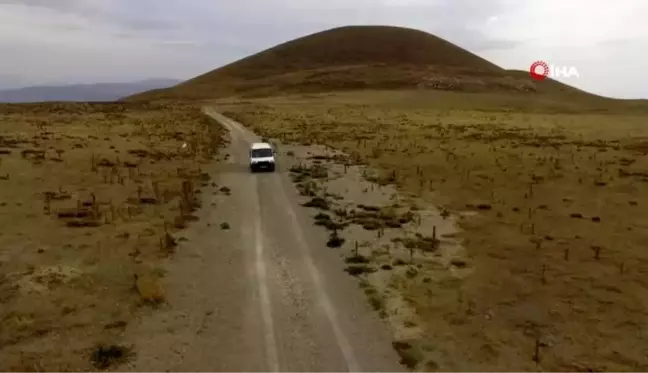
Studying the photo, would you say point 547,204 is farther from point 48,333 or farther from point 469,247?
point 48,333

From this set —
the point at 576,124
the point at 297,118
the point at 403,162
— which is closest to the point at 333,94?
the point at 297,118

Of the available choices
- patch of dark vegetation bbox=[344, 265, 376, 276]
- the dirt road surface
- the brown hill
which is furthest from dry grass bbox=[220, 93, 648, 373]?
the brown hill

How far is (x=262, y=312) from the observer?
550 inches

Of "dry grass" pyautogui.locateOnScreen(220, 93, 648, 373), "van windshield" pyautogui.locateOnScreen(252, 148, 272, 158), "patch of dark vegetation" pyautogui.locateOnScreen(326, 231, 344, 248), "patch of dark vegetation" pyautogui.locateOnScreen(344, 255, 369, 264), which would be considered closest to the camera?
"dry grass" pyautogui.locateOnScreen(220, 93, 648, 373)

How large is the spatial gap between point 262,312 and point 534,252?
10.1 m

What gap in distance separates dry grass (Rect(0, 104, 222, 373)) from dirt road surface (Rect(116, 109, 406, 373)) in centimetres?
91

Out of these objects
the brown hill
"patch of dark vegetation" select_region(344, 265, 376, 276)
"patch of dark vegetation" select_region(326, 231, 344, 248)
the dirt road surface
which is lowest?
the dirt road surface

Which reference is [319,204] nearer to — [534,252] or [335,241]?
[335,241]

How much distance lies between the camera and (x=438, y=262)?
18.2 metres

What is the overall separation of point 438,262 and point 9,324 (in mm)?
11943

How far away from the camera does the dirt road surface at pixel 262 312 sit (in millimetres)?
11633

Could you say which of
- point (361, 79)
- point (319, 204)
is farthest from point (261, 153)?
point (361, 79)

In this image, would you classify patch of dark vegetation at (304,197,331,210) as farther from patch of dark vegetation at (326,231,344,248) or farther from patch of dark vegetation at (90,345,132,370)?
patch of dark vegetation at (90,345,132,370)

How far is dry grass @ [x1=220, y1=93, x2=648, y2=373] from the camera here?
1246 centimetres
